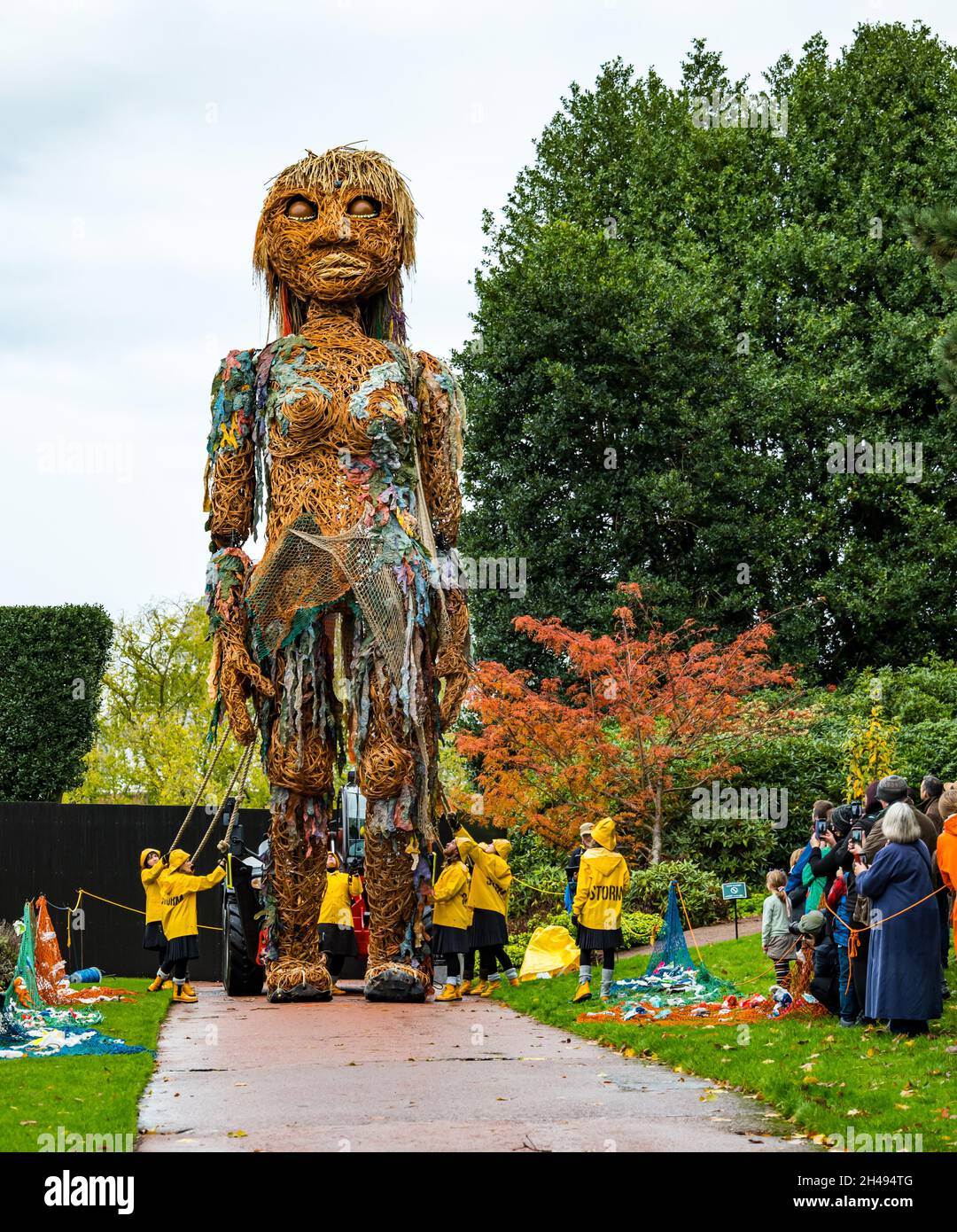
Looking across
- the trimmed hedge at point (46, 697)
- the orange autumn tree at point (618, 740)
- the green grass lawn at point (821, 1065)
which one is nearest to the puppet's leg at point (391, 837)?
the green grass lawn at point (821, 1065)

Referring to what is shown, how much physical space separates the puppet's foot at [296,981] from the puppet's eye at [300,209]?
224 inches

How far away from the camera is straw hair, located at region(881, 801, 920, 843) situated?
29.3 feet

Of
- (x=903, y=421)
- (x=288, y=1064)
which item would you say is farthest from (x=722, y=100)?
(x=288, y=1064)

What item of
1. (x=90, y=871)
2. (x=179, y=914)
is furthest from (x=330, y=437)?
(x=90, y=871)

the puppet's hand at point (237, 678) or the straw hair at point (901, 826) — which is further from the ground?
the puppet's hand at point (237, 678)

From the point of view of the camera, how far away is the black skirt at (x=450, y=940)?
12383mm

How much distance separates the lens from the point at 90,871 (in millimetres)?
18547

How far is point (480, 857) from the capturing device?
42.0ft

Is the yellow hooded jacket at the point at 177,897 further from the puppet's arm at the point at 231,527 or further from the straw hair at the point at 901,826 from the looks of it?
the straw hair at the point at 901,826

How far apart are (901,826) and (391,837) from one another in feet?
12.3

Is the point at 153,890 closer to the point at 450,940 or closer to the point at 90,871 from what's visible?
the point at 450,940

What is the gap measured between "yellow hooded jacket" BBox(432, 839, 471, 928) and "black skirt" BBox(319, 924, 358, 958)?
149 cm
